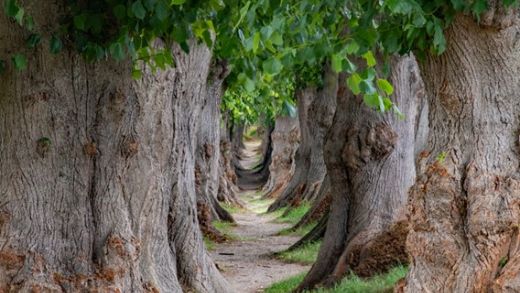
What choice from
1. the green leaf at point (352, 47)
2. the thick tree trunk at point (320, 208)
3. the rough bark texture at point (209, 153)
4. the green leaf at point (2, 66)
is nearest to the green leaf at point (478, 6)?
the green leaf at point (352, 47)

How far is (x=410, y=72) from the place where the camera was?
35.4 feet

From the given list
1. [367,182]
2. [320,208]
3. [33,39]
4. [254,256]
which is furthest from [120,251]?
[320,208]

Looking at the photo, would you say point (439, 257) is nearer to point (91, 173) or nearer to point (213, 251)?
point (91, 173)

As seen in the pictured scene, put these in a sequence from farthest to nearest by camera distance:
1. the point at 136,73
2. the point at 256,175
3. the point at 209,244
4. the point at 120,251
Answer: the point at 256,175 < the point at 209,244 < the point at 136,73 < the point at 120,251

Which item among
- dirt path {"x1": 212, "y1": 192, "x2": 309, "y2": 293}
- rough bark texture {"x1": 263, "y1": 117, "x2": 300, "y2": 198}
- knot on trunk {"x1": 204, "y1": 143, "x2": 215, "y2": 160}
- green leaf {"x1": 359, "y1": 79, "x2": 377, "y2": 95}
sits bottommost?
dirt path {"x1": 212, "y1": 192, "x2": 309, "y2": 293}

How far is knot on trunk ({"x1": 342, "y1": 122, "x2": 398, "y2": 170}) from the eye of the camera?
33.4 ft

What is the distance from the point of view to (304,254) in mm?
13773

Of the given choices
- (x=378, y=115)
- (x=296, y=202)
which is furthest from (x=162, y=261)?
(x=296, y=202)

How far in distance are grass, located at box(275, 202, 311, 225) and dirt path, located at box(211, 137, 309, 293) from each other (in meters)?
0.27

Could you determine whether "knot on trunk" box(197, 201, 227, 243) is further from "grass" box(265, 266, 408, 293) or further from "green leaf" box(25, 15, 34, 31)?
"green leaf" box(25, 15, 34, 31)

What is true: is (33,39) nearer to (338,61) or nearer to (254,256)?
(338,61)

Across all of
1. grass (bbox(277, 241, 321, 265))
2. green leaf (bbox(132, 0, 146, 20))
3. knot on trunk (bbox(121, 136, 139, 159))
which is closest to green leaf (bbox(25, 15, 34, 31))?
green leaf (bbox(132, 0, 146, 20))

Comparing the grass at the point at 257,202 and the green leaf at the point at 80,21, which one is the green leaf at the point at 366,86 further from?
the grass at the point at 257,202

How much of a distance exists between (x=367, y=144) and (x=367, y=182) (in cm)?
50
